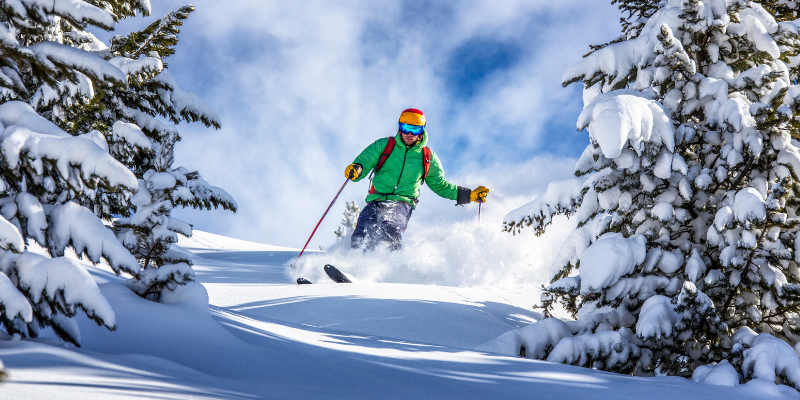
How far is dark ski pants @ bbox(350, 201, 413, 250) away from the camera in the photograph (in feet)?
27.8

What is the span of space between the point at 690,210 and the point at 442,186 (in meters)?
5.30

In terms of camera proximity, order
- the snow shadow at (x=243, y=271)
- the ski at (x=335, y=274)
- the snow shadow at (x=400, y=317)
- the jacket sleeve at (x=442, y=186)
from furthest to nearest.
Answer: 1. the jacket sleeve at (x=442, y=186)
2. the snow shadow at (x=243, y=271)
3. the ski at (x=335, y=274)
4. the snow shadow at (x=400, y=317)

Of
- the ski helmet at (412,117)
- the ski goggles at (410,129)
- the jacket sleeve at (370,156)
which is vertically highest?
the ski helmet at (412,117)

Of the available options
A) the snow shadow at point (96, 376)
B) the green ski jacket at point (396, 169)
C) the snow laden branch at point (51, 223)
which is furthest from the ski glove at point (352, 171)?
the snow shadow at point (96, 376)

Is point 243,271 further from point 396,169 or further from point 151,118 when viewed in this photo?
point 396,169

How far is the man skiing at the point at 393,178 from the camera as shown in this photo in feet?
27.9

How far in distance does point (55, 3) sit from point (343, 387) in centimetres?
215

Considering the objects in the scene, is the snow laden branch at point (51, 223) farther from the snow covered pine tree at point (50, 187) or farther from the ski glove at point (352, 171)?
the ski glove at point (352, 171)

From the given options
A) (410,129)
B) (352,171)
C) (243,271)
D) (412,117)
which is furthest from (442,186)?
(243,271)

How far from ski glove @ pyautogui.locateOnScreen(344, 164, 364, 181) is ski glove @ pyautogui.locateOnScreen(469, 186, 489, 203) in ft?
7.63

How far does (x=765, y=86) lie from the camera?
413 centimetres

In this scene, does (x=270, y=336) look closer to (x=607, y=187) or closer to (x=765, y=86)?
(x=607, y=187)

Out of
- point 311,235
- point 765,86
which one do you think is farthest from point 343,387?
point 311,235

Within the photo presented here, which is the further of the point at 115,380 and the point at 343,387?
the point at 343,387
